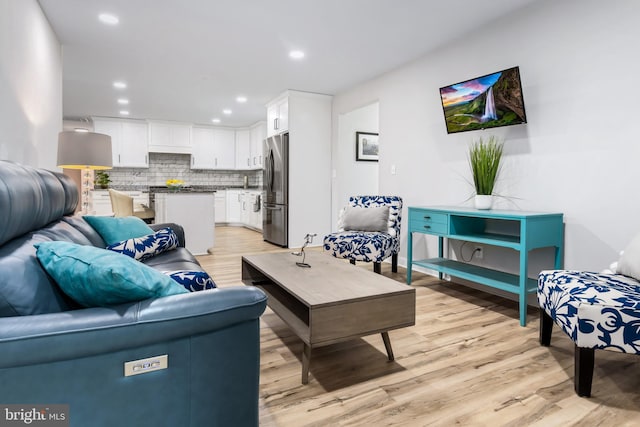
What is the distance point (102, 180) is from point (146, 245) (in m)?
6.34

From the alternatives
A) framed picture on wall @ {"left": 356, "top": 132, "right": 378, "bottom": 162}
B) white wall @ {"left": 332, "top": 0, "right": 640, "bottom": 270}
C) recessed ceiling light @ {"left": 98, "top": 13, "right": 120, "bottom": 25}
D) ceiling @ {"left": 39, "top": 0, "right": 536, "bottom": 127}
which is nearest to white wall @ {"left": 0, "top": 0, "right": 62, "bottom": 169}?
ceiling @ {"left": 39, "top": 0, "right": 536, "bottom": 127}

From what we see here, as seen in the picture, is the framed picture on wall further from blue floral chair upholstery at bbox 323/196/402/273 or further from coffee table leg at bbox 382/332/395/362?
coffee table leg at bbox 382/332/395/362

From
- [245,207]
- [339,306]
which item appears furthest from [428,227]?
[245,207]

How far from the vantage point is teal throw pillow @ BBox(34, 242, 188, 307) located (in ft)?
3.11

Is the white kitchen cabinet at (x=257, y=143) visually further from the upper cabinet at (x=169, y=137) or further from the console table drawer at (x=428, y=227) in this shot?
the console table drawer at (x=428, y=227)

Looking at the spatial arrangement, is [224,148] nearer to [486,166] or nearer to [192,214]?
[192,214]

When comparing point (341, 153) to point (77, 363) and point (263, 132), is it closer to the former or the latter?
point (263, 132)

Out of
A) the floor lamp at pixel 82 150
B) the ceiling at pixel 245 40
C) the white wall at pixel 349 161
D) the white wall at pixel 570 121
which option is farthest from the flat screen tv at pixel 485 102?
the floor lamp at pixel 82 150

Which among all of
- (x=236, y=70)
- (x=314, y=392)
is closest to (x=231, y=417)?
(x=314, y=392)

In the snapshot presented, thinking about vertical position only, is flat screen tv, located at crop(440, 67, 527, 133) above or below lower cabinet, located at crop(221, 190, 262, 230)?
above

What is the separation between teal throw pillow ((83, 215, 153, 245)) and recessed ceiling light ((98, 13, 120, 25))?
6.08 feet

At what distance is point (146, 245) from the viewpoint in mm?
2426

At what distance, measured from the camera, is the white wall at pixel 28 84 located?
234 cm

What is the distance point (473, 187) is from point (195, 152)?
667 cm
